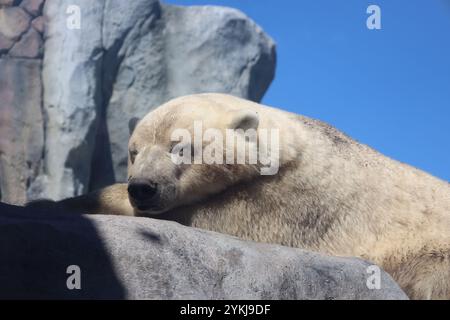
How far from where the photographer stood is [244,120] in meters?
4.11

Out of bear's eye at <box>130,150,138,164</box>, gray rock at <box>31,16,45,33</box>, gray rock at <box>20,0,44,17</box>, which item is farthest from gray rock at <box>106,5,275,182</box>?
bear's eye at <box>130,150,138,164</box>

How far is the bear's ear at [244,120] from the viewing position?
4.09 meters

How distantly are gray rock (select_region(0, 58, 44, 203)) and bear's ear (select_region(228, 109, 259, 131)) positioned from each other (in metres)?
8.09

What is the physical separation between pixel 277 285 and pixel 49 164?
9165mm

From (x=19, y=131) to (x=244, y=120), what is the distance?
27.3 ft

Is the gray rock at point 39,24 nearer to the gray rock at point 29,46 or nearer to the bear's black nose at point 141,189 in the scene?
the gray rock at point 29,46

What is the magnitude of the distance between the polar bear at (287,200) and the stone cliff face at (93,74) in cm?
761

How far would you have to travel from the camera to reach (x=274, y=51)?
13.4 meters

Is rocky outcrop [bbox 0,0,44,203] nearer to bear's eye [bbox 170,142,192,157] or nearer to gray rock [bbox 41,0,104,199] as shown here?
gray rock [bbox 41,0,104,199]

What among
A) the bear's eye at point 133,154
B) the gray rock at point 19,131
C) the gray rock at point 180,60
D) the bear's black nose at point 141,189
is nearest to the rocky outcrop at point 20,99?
the gray rock at point 19,131

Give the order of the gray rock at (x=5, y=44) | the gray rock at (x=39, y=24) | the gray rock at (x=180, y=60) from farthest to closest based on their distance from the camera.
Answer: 1. the gray rock at (x=180, y=60)
2. the gray rock at (x=39, y=24)
3. the gray rock at (x=5, y=44)

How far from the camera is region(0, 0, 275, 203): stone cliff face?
37.8 feet

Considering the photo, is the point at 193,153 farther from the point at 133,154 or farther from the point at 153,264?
the point at 153,264
